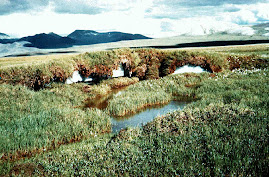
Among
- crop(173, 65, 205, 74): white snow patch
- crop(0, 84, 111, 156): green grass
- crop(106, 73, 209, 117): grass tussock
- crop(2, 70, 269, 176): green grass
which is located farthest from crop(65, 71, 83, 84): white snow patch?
crop(2, 70, 269, 176): green grass

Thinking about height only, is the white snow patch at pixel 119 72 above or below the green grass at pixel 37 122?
above

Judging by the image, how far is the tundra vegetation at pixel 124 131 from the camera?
19.4 feet

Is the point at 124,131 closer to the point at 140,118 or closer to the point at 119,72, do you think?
the point at 140,118

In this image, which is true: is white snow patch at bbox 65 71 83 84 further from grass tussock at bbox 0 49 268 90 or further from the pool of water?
the pool of water

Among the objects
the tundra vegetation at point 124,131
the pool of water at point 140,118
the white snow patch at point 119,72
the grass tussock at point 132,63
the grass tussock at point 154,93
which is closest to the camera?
the tundra vegetation at point 124,131

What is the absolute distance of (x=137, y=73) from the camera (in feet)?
72.6

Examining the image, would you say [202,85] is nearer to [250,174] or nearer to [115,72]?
[115,72]

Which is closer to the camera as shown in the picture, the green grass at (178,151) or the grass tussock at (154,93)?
the green grass at (178,151)

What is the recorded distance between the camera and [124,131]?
8.83 meters

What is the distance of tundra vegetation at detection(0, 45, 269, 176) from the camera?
19.4ft

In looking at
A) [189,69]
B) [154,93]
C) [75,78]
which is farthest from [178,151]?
[189,69]

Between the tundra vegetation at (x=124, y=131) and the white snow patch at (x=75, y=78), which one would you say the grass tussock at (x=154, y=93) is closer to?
the tundra vegetation at (x=124, y=131)

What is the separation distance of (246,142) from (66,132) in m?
6.63

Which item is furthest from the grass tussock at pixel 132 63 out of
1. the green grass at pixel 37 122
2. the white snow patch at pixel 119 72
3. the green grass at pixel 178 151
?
the green grass at pixel 178 151
